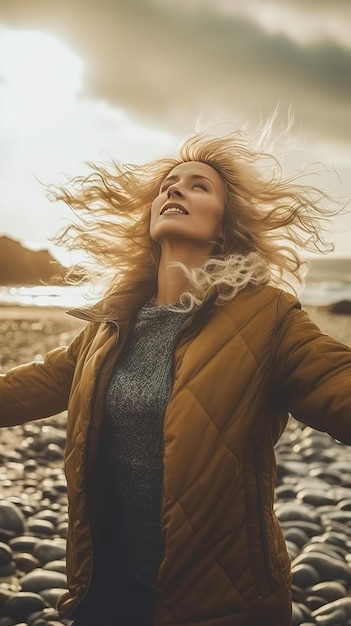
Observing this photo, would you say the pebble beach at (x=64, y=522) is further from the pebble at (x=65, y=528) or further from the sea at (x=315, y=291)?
the sea at (x=315, y=291)

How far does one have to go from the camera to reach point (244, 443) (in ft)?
6.74

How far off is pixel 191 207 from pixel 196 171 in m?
0.22

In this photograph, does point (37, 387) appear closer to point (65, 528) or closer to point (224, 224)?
point (224, 224)

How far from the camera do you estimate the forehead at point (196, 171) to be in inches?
106

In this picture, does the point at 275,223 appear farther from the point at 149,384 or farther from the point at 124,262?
the point at 149,384

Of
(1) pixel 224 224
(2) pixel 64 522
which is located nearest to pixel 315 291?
(2) pixel 64 522

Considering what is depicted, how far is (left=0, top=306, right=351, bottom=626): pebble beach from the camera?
3557mm

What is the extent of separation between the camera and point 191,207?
2.55 meters

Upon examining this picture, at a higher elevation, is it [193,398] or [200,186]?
[200,186]

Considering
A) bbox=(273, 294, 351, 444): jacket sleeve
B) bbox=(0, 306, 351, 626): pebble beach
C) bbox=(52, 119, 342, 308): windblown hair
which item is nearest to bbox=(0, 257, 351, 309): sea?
bbox=(0, 306, 351, 626): pebble beach

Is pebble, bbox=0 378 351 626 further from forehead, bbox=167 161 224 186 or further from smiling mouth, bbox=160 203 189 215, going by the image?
forehead, bbox=167 161 224 186

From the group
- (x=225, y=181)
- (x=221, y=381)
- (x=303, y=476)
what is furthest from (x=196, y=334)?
(x=303, y=476)

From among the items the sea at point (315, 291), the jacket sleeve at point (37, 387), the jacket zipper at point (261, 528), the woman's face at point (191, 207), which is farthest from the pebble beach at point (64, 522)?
the sea at point (315, 291)

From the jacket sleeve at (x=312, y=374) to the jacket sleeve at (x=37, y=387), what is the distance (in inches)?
39.3
